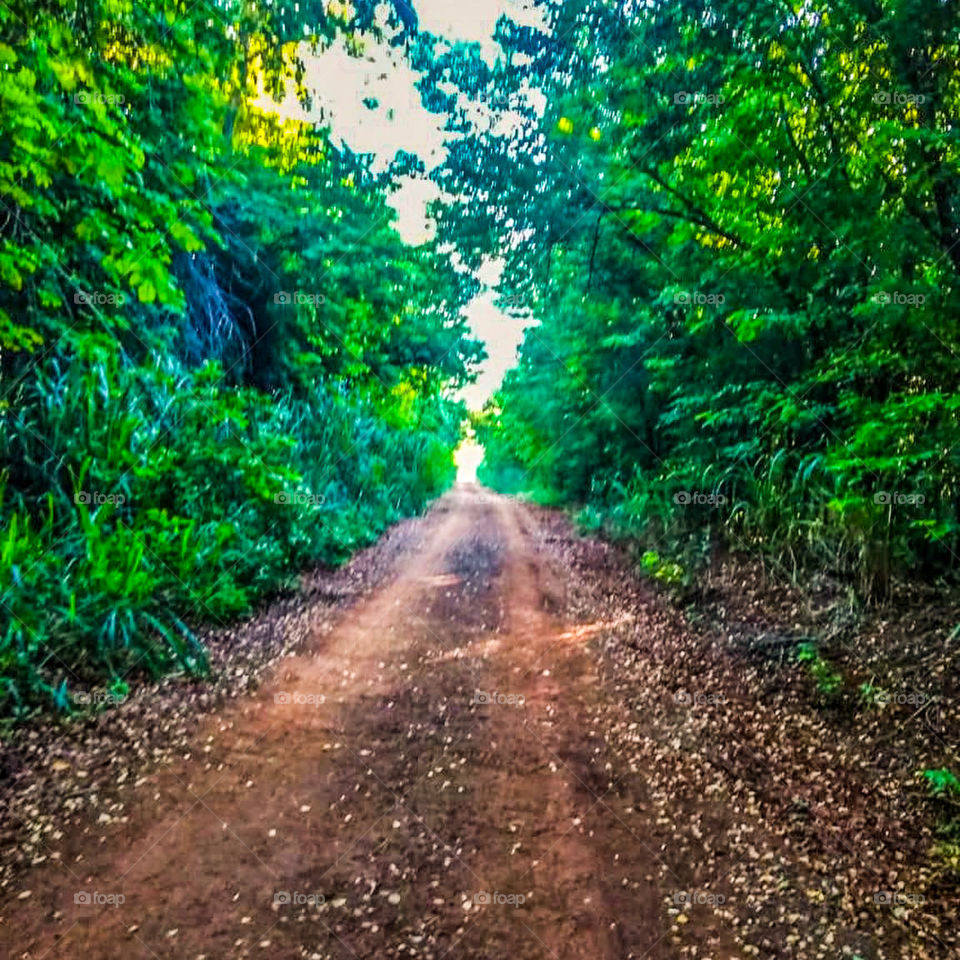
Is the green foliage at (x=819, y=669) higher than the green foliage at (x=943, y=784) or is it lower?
higher

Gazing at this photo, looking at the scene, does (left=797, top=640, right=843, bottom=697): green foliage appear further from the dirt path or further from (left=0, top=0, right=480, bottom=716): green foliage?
(left=0, top=0, right=480, bottom=716): green foliage

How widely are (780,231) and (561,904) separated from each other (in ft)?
18.9

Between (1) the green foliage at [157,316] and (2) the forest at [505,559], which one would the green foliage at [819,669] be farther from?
(1) the green foliage at [157,316]

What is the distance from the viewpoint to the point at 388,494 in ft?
52.5

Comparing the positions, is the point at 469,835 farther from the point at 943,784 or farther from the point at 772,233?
the point at 772,233

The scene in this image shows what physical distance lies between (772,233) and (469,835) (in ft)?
18.6

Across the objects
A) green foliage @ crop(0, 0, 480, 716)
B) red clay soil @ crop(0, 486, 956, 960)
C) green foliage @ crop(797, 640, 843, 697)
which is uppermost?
green foliage @ crop(0, 0, 480, 716)

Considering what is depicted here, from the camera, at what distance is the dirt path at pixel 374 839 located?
267 cm

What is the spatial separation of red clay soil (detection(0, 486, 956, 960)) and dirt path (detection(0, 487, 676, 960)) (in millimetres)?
12

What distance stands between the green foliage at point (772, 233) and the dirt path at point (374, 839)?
3289mm

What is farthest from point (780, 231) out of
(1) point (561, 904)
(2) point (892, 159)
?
(1) point (561, 904)

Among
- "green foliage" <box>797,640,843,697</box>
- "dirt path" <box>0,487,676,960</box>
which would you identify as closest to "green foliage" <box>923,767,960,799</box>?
"green foliage" <box>797,640,843,697</box>

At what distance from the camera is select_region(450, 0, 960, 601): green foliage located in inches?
185

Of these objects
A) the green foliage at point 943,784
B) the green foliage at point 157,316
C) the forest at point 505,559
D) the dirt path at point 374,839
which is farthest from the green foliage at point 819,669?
the green foliage at point 157,316
